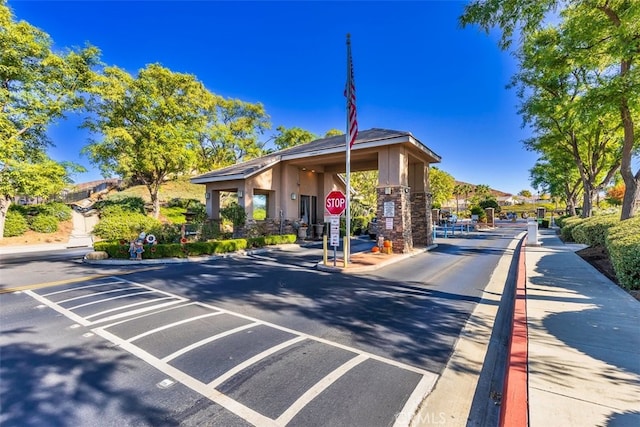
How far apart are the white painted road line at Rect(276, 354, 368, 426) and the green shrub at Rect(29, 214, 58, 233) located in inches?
971

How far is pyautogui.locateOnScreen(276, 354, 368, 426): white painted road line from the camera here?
2594mm

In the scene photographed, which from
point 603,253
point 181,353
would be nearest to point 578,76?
point 603,253

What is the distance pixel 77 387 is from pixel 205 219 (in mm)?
15250

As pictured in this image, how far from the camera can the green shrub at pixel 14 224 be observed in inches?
709

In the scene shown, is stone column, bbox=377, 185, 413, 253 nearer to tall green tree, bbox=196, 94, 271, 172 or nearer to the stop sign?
the stop sign

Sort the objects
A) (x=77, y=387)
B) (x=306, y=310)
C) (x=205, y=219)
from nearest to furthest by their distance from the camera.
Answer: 1. (x=77, y=387)
2. (x=306, y=310)
3. (x=205, y=219)

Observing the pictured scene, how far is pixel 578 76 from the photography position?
14.4 meters

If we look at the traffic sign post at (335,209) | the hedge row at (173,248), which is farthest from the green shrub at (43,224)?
the traffic sign post at (335,209)

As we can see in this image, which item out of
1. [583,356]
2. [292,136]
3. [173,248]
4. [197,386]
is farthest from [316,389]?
[292,136]

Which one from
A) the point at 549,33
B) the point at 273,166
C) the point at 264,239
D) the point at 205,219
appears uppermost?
the point at 549,33

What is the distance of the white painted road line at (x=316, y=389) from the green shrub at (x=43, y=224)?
24.7 meters

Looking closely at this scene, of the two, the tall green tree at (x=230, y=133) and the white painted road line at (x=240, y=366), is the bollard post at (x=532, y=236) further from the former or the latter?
the tall green tree at (x=230, y=133)

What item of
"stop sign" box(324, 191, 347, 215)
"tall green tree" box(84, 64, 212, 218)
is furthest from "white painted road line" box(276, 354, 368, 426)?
"tall green tree" box(84, 64, 212, 218)

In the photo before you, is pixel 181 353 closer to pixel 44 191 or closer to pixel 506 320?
pixel 506 320
